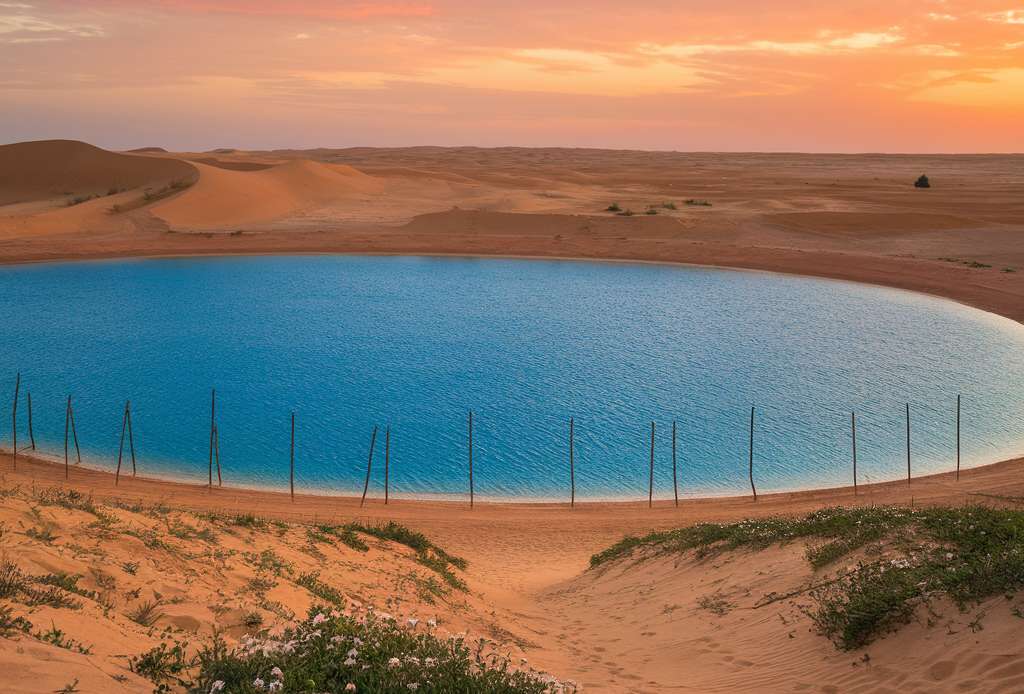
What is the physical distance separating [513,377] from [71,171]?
7738 cm

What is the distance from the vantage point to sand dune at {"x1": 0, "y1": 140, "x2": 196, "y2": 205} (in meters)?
85.9

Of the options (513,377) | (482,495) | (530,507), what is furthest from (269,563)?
(513,377)

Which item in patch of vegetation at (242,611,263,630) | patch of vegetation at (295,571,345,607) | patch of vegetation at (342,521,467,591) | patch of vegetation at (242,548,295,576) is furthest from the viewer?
patch of vegetation at (342,521,467,591)

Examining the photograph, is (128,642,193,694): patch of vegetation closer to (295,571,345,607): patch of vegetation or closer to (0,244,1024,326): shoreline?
(295,571,345,607): patch of vegetation

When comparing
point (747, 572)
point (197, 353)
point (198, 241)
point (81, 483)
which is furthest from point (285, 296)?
point (747, 572)

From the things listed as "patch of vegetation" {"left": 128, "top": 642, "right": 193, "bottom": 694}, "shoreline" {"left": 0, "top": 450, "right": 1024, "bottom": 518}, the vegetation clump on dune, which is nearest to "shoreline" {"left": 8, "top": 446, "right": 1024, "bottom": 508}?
"shoreline" {"left": 0, "top": 450, "right": 1024, "bottom": 518}

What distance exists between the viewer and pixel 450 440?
2478 cm

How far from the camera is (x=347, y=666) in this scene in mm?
6441

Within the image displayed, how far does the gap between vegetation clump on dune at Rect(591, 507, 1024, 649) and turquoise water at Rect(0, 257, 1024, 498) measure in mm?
8690

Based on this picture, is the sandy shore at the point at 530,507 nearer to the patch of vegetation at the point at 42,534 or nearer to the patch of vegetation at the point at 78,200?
the patch of vegetation at the point at 42,534

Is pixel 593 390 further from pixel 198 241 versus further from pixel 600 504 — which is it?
pixel 198 241

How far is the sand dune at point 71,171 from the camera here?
85875mm

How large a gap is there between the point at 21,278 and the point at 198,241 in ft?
48.6

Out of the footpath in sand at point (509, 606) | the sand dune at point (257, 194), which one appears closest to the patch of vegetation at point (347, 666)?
the footpath in sand at point (509, 606)
